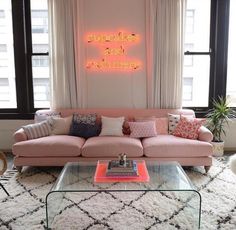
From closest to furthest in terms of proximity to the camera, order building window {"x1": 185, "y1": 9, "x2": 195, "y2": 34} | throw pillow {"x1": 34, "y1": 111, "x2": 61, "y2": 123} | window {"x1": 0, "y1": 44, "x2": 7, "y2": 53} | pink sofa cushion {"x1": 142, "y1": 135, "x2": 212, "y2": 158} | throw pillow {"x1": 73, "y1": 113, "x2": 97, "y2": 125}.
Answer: pink sofa cushion {"x1": 142, "y1": 135, "x2": 212, "y2": 158} < throw pillow {"x1": 73, "y1": 113, "x2": 97, "y2": 125} < throw pillow {"x1": 34, "y1": 111, "x2": 61, "y2": 123} < building window {"x1": 185, "y1": 9, "x2": 195, "y2": 34} < window {"x1": 0, "y1": 44, "x2": 7, "y2": 53}

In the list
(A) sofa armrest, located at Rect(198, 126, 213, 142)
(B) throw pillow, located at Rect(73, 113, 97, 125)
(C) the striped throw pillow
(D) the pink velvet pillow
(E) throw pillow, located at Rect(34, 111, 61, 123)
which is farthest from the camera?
(E) throw pillow, located at Rect(34, 111, 61, 123)

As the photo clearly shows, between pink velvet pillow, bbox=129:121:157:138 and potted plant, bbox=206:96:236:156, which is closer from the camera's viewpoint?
pink velvet pillow, bbox=129:121:157:138

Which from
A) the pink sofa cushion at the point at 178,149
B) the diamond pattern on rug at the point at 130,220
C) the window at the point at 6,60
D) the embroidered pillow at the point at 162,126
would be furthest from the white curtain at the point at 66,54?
the diamond pattern on rug at the point at 130,220

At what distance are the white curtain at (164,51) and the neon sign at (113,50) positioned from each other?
0.86ft

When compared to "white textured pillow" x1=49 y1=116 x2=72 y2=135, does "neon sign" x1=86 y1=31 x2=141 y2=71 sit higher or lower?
higher

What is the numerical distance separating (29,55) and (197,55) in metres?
2.82

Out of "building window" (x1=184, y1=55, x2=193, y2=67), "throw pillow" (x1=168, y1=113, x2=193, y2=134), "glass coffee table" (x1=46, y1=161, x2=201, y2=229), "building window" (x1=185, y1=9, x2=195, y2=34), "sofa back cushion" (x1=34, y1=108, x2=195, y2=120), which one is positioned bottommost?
"glass coffee table" (x1=46, y1=161, x2=201, y2=229)

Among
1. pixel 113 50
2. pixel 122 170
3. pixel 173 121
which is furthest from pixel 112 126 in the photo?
pixel 122 170

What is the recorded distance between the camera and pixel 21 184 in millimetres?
3453

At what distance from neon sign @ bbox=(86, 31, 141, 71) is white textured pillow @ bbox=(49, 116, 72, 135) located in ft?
3.26

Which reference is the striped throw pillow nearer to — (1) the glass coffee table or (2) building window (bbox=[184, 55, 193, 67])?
(1) the glass coffee table

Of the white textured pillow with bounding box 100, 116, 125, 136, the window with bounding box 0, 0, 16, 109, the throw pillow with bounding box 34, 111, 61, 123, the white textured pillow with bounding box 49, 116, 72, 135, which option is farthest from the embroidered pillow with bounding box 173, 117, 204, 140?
the window with bounding box 0, 0, 16, 109

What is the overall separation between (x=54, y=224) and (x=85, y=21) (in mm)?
3159

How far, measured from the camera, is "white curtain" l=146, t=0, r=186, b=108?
4438 millimetres
